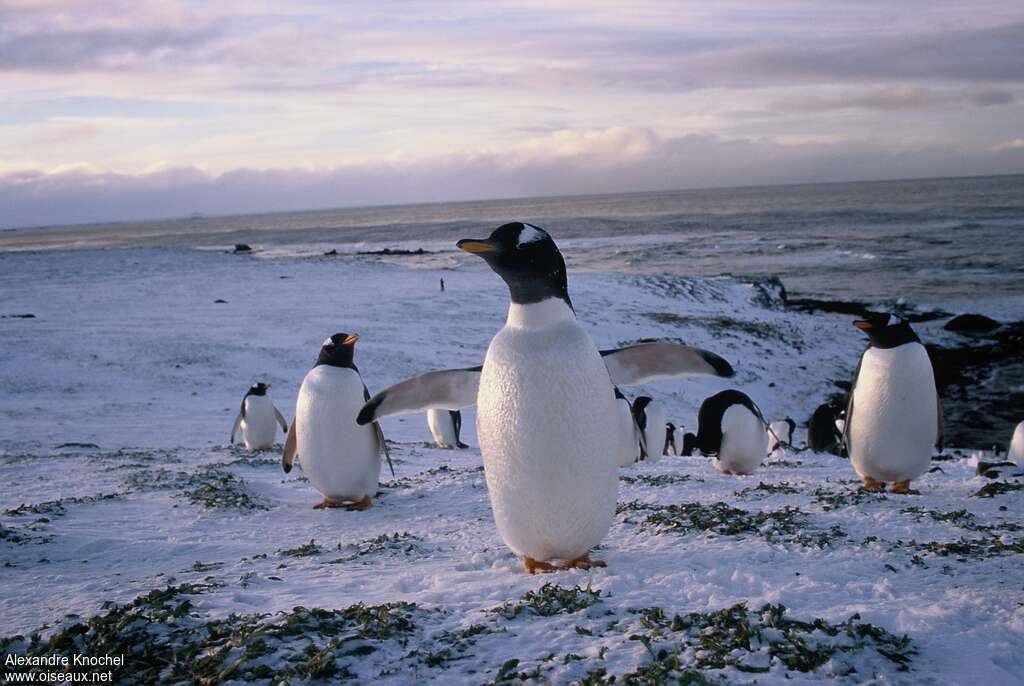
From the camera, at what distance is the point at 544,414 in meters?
3.75

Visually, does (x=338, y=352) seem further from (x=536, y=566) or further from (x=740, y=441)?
(x=740, y=441)

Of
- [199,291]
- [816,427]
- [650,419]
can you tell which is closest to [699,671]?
[650,419]

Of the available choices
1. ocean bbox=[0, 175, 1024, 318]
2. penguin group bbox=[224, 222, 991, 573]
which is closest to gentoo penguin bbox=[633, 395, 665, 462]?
penguin group bbox=[224, 222, 991, 573]

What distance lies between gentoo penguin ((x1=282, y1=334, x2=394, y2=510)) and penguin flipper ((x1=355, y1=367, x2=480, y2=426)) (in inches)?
58.0

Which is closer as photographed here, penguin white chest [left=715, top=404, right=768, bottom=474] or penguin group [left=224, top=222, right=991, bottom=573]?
penguin group [left=224, top=222, right=991, bottom=573]

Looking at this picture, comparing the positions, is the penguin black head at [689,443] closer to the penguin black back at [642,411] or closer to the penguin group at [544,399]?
the penguin black back at [642,411]

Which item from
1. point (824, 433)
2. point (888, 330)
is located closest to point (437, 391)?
point (888, 330)

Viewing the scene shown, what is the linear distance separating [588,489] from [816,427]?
7568 millimetres

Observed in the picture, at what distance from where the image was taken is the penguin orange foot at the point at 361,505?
20.2 feet

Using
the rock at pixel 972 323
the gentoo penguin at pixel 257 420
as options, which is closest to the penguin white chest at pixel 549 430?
the gentoo penguin at pixel 257 420

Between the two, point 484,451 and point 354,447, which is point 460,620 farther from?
point 354,447

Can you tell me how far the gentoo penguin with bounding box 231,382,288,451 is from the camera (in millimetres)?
9875

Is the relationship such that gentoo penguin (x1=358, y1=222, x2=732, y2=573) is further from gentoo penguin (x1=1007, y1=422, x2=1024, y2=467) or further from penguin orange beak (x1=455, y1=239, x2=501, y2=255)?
gentoo penguin (x1=1007, y1=422, x2=1024, y2=467)

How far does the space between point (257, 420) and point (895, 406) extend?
7157 millimetres
